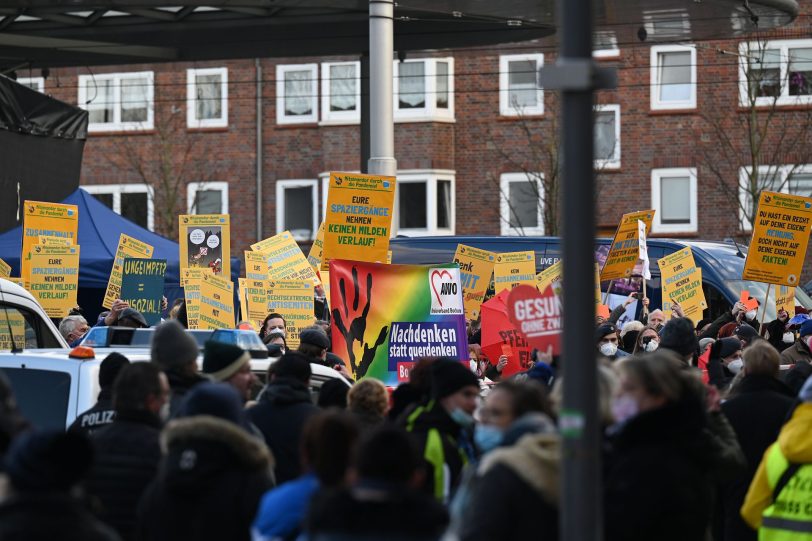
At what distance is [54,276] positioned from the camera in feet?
55.4

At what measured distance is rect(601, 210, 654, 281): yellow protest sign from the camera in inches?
712

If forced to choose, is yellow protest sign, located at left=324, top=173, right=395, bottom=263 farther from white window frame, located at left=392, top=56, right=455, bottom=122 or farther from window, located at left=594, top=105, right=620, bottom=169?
white window frame, located at left=392, top=56, right=455, bottom=122

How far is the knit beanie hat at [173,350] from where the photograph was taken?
747 cm

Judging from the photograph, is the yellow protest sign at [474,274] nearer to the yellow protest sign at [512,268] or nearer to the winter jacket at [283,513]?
the yellow protest sign at [512,268]

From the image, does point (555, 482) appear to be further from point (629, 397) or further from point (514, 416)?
point (629, 397)

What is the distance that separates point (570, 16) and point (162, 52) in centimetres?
2075

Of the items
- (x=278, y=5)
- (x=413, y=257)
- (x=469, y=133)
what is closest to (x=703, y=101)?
(x=469, y=133)

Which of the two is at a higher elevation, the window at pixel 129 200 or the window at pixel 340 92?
the window at pixel 340 92

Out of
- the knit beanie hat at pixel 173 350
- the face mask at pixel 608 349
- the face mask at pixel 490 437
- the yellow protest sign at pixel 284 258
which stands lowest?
the face mask at pixel 608 349

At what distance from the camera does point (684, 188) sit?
38.4 metres

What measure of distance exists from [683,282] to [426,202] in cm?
2089

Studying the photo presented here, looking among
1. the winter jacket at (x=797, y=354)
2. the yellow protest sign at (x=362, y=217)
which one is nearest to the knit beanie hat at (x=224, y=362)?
the winter jacket at (x=797, y=354)

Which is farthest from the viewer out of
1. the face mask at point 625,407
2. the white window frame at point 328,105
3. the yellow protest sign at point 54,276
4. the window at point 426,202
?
the white window frame at point 328,105

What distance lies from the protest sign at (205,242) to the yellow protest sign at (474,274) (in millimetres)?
2683
